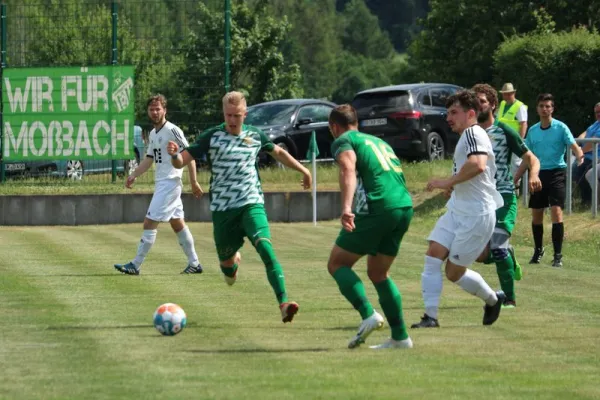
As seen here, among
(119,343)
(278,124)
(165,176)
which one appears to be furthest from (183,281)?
(278,124)

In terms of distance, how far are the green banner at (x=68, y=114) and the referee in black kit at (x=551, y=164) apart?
38.1ft

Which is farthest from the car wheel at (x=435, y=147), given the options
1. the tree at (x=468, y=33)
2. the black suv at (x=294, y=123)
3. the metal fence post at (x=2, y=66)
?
the tree at (x=468, y=33)

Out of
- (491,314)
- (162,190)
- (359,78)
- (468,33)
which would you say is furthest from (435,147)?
(359,78)

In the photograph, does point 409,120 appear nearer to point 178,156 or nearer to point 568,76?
point 568,76

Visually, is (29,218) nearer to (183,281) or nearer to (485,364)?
(183,281)

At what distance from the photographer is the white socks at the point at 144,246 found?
15022 millimetres

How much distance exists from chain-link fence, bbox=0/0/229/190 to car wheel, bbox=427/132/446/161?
4.60m

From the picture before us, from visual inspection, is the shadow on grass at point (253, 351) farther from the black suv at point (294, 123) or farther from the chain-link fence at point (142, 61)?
the black suv at point (294, 123)

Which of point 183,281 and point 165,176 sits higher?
point 165,176

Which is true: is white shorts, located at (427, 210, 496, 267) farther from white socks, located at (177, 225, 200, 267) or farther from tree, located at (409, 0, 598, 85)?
tree, located at (409, 0, 598, 85)

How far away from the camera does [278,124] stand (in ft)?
95.0

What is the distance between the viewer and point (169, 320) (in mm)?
10078

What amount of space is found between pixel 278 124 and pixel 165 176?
13553 mm

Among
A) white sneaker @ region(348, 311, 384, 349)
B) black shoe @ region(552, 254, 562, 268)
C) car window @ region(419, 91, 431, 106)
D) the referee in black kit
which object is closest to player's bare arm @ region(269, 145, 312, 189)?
white sneaker @ region(348, 311, 384, 349)
